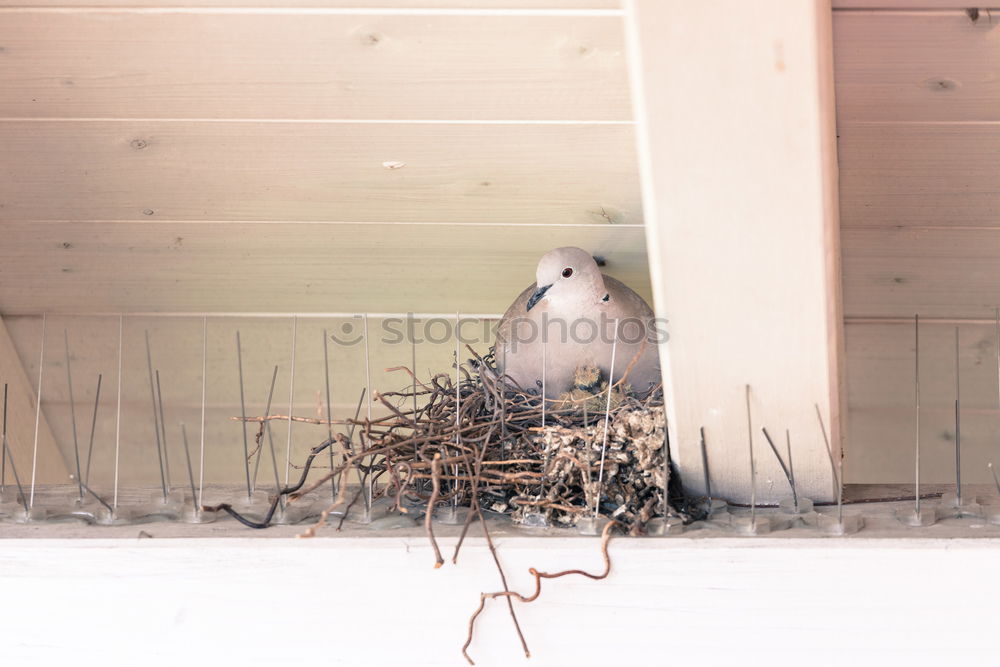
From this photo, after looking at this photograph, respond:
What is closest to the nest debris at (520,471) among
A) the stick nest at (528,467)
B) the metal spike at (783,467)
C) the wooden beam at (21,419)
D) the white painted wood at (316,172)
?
the stick nest at (528,467)

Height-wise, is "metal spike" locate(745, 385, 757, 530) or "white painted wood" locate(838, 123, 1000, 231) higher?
"white painted wood" locate(838, 123, 1000, 231)

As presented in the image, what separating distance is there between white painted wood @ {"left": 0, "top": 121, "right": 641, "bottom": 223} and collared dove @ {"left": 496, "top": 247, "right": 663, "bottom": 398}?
11 centimetres

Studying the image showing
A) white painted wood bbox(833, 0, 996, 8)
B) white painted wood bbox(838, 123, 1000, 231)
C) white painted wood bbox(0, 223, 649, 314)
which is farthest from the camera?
white painted wood bbox(0, 223, 649, 314)

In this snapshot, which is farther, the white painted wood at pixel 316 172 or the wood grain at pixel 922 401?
the wood grain at pixel 922 401

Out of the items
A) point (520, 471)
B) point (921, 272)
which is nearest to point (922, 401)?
point (921, 272)

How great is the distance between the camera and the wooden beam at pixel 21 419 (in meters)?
2.15

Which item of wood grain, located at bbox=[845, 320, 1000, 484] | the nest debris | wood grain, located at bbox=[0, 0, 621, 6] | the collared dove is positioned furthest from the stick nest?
wood grain, located at bbox=[845, 320, 1000, 484]

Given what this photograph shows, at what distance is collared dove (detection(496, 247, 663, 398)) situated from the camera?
5.81 feet

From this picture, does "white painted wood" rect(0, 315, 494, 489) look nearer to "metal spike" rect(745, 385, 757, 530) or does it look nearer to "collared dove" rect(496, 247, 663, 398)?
"collared dove" rect(496, 247, 663, 398)

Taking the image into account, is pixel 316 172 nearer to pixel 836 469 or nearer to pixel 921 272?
pixel 836 469

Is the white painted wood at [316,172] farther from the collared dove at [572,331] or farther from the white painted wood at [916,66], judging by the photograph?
the white painted wood at [916,66]

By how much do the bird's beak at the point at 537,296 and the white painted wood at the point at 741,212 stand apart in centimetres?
52

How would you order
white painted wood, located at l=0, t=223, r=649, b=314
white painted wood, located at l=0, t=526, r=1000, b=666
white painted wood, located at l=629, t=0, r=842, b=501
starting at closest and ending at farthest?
1. white painted wood, located at l=629, t=0, r=842, b=501
2. white painted wood, located at l=0, t=526, r=1000, b=666
3. white painted wood, located at l=0, t=223, r=649, b=314

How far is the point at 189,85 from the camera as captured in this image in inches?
59.1
